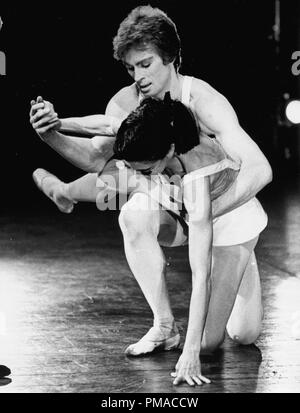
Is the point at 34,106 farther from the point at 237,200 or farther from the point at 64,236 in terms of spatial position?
the point at 64,236

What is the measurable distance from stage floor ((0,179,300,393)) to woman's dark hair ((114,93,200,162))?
0.61 m

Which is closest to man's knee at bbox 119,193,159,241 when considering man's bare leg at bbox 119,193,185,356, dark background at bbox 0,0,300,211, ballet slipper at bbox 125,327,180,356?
man's bare leg at bbox 119,193,185,356

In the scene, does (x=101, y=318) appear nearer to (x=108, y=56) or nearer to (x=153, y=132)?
(x=153, y=132)

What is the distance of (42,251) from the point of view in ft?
15.2

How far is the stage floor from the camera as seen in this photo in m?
2.36

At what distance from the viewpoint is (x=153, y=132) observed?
2328mm

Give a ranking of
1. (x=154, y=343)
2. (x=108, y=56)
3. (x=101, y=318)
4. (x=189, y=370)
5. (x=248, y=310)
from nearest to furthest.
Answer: (x=189, y=370) < (x=154, y=343) < (x=248, y=310) < (x=101, y=318) < (x=108, y=56)

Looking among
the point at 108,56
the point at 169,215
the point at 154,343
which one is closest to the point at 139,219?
the point at 169,215

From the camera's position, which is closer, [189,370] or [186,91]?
[189,370]

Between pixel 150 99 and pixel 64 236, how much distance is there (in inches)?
111

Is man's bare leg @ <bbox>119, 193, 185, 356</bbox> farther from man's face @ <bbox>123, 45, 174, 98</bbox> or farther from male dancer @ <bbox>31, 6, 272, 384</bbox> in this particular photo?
man's face @ <bbox>123, 45, 174, 98</bbox>

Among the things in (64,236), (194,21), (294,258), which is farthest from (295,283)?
(194,21)

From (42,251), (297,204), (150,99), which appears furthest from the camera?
(297,204)

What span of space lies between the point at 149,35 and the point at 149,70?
0.11 metres
